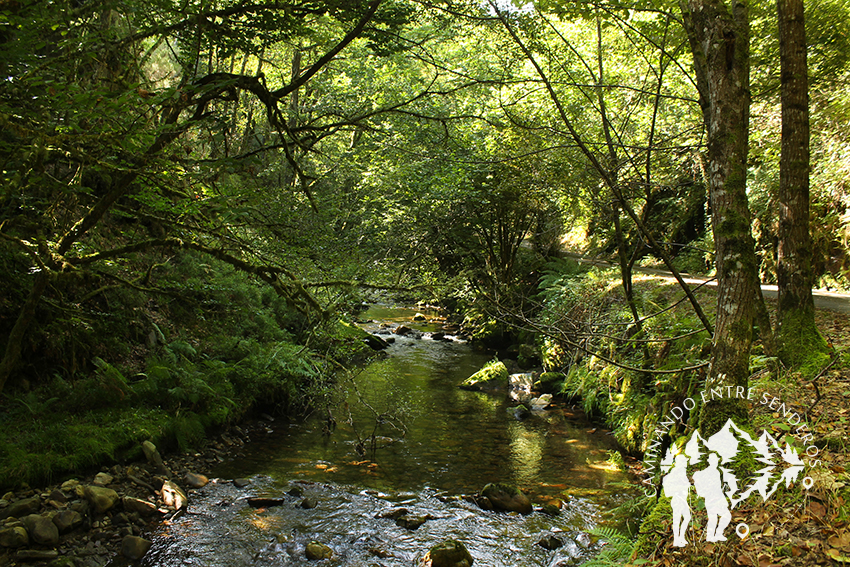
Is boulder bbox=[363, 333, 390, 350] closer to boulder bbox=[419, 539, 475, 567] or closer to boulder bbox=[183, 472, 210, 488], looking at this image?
boulder bbox=[183, 472, 210, 488]

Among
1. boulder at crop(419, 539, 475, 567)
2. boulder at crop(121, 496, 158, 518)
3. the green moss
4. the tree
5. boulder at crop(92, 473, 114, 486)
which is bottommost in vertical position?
boulder at crop(419, 539, 475, 567)

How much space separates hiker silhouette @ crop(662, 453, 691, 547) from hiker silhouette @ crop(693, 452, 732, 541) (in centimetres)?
8

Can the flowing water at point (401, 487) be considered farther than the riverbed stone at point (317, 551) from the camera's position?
Yes

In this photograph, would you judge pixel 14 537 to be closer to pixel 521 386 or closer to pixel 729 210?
pixel 729 210

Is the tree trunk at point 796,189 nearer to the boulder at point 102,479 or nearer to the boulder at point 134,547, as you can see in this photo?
the boulder at point 134,547

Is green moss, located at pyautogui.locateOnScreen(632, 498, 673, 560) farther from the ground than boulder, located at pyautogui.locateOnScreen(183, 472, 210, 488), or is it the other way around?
green moss, located at pyautogui.locateOnScreen(632, 498, 673, 560)

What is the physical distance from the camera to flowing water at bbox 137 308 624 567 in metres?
5.01

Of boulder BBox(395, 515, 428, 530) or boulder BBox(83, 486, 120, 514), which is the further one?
boulder BBox(395, 515, 428, 530)

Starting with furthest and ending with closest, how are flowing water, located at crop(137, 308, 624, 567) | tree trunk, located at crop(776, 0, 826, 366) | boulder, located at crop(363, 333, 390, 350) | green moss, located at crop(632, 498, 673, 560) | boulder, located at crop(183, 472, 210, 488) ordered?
boulder, located at crop(363, 333, 390, 350) < boulder, located at crop(183, 472, 210, 488) < flowing water, located at crop(137, 308, 624, 567) < tree trunk, located at crop(776, 0, 826, 366) < green moss, located at crop(632, 498, 673, 560)

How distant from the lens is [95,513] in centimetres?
499

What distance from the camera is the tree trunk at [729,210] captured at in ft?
10.1

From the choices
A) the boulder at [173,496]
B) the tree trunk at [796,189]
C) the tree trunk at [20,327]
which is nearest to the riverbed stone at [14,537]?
the tree trunk at [20,327]

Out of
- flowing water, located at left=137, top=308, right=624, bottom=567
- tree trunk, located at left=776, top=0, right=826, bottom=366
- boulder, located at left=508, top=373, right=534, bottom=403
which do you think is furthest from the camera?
boulder, located at left=508, top=373, right=534, bottom=403

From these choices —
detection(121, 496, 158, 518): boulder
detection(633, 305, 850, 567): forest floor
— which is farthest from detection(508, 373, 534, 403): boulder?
detection(121, 496, 158, 518): boulder
